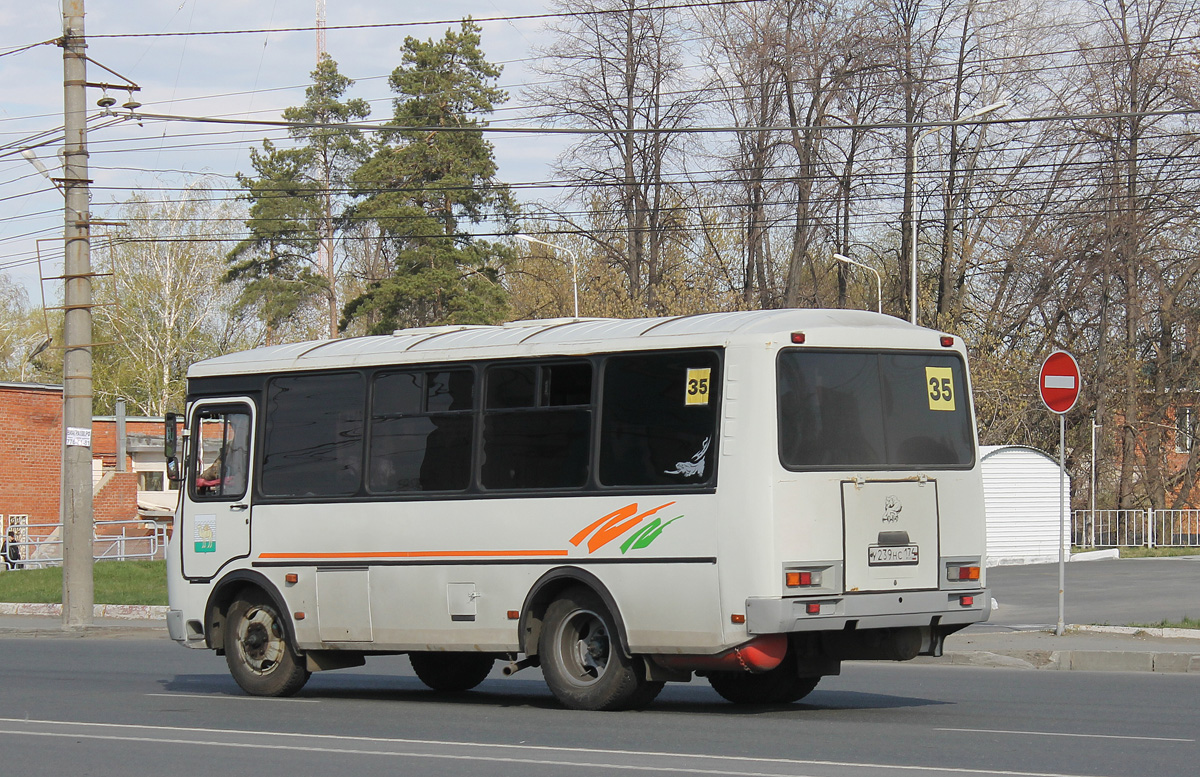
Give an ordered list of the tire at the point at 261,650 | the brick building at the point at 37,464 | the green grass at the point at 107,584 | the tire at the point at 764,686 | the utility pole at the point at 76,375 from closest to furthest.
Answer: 1. the tire at the point at 764,686
2. the tire at the point at 261,650
3. the utility pole at the point at 76,375
4. the green grass at the point at 107,584
5. the brick building at the point at 37,464

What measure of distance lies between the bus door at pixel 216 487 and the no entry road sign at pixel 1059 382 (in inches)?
355

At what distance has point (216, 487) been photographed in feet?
45.8

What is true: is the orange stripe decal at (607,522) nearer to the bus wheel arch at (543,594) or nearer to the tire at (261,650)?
the bus wheel arch at (543,594)

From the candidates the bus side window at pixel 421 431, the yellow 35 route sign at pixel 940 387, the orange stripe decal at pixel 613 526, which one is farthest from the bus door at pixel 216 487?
the yellow 35 route sign at pixel 940 387

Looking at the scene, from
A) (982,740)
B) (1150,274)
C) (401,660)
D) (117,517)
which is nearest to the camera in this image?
(982,740)

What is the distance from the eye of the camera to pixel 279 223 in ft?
205

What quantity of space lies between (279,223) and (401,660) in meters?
46.4

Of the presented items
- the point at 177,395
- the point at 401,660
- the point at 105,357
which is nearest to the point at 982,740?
the point at 401,660

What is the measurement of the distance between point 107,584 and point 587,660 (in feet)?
69.3

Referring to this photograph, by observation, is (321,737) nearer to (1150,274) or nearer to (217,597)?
(217,597)

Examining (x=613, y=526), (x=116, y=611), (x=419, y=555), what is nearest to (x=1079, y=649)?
(x=613, y=526)

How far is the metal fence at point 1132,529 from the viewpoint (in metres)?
42.6

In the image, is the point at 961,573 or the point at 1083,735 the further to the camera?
the point at 961,573

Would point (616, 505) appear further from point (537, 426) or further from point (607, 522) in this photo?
point (537, 426)
